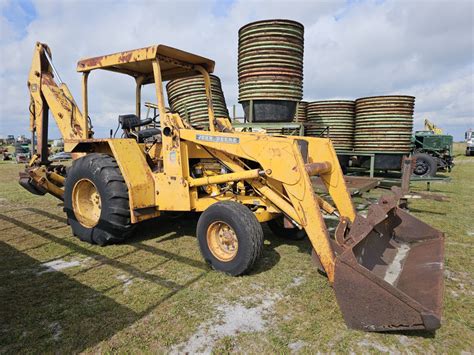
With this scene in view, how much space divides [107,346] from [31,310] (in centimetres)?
97

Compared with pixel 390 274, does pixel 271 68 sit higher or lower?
higher

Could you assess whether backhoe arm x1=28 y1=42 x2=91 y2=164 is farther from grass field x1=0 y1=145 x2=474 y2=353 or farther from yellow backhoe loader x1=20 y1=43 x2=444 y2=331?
grass field x1=0 y1=145 x2=474 y2=353

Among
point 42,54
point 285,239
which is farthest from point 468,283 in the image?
point 42,54

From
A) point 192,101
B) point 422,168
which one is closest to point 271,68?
point 192,101

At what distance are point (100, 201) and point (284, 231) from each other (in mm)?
2505

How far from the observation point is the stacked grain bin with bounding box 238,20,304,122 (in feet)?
25.2

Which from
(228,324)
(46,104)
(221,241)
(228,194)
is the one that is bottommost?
(228,324)

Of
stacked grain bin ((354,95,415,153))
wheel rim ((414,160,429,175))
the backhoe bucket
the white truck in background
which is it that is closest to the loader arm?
the backhoe bucket

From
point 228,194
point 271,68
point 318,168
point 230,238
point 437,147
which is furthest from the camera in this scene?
point 437,147

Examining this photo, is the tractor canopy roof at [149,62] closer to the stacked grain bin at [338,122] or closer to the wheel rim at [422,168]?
the stacked grain bin at [338,122]

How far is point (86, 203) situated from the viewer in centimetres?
520

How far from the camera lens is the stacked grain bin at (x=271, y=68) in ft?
25.2

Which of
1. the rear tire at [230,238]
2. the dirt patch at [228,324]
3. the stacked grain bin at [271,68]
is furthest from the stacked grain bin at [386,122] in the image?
the dirt patch at [228,324]

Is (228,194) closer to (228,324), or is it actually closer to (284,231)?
(284,231)
